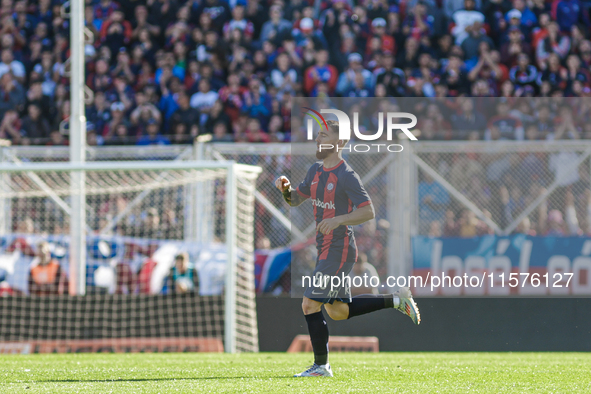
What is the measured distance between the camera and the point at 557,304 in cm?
1002

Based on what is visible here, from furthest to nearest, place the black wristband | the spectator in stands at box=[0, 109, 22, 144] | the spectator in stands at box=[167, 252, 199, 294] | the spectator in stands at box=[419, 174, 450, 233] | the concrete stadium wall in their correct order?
1. the spectator in stands at box=[0, 109, 22, 144]
2. the spectator in stands at box=[167, 252, 199, 294]
3. the spectator in stands at box=[419, 174, 450, 233]
4. the concrete stadium wall
5. the black wristband

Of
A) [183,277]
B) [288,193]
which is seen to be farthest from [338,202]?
[183,277]

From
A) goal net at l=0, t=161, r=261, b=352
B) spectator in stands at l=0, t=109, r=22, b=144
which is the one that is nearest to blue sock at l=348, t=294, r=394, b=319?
goal net at l=0, t=161, r=261, b=352

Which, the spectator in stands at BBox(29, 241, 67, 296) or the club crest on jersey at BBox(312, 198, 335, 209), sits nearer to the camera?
the club crest on jersey at BBox(312, 198, 335, 209)

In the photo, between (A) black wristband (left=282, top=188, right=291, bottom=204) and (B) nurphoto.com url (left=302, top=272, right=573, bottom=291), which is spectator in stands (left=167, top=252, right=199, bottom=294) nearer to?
(B) nurphoto.com url (left=302, top=272, right=573, bottom=291)

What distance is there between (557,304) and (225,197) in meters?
4.68

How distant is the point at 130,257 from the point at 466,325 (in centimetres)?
472

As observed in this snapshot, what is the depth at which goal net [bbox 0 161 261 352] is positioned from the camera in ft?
34.0

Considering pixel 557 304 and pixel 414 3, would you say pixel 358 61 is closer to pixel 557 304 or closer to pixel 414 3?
pixel 414 3

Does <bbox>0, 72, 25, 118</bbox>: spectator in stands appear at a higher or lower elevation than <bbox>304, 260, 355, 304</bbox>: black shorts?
higher

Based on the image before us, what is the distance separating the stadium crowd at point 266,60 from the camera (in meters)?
13.6

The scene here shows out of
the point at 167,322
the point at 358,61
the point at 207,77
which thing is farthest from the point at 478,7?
the point at 167,322

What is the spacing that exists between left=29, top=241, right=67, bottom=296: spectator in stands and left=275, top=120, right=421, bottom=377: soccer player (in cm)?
530

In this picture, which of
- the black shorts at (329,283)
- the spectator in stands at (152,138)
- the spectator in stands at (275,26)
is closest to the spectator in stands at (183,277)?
the spectator in stands at (152,138)
